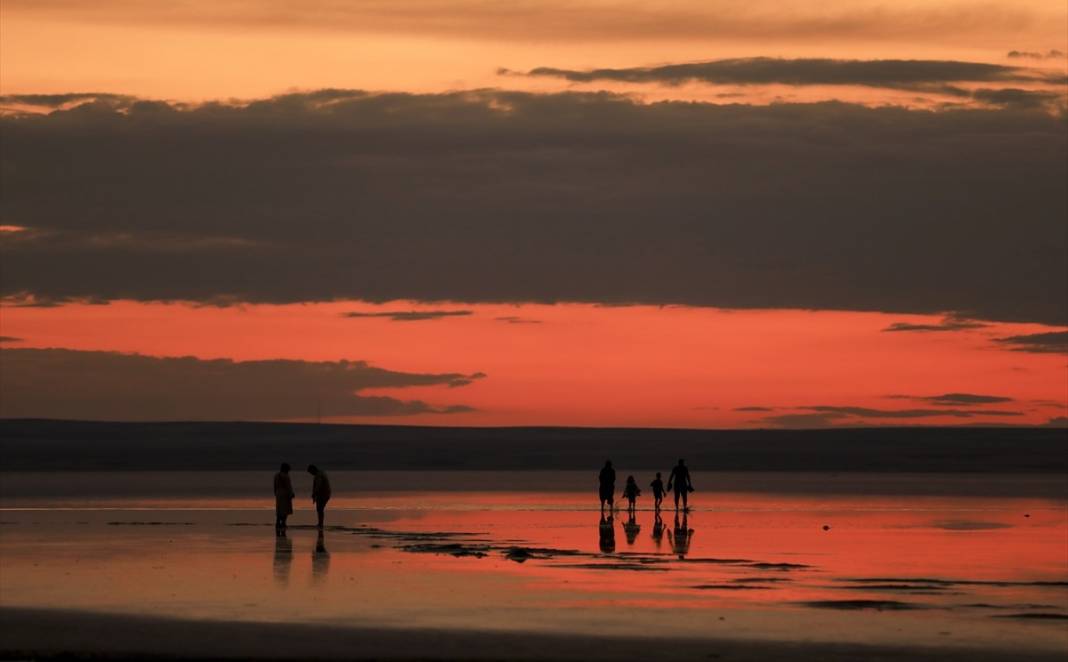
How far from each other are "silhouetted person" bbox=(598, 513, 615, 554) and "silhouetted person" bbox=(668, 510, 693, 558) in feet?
4.56

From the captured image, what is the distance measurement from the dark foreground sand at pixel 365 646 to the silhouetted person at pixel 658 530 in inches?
666

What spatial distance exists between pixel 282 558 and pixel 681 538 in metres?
11.3

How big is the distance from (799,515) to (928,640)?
32016 mm

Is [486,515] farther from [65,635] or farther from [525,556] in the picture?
[65,635]

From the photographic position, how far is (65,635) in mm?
23328

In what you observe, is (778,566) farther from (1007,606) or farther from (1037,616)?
(1037,616)

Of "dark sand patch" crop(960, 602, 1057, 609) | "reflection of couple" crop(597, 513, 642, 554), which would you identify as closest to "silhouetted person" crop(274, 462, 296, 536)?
"reflection of couple" crop(597, 513, 642, 554)

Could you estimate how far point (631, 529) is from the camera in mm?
47031

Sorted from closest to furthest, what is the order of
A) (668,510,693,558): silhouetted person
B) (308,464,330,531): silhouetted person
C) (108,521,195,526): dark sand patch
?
(668,510,693,558): silhouetted person, (308,464,330,531): silhouetted person, (108,521,195,526): dark sand patch

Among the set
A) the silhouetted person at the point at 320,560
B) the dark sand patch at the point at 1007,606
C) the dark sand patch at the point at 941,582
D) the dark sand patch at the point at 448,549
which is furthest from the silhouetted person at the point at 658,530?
the dark sand patch at the point at 1007,606

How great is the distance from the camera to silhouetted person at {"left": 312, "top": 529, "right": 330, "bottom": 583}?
3162cm

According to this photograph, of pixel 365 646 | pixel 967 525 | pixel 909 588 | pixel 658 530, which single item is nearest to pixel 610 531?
pixel 658 530

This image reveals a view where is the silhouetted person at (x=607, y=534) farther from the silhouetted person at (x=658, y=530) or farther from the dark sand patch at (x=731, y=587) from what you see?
the dark sand patch at (x=731, y=587)

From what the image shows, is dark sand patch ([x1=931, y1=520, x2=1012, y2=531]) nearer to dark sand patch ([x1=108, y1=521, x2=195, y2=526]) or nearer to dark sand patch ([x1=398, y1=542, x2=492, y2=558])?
dark sand patch ([x1=398, y1=542, x2=492, y2=558])
